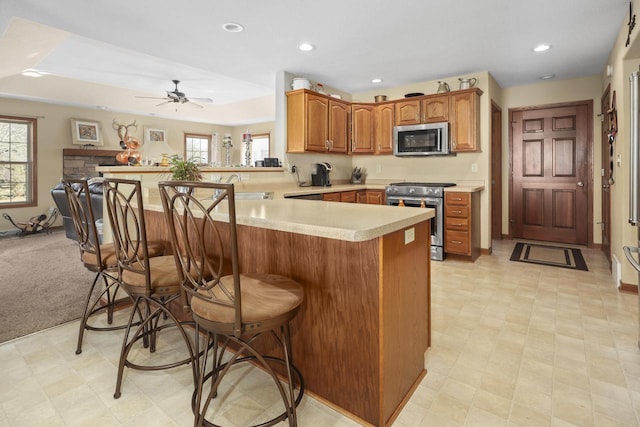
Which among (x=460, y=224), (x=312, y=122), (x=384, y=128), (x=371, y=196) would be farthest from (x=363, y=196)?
(x=460, y=224)

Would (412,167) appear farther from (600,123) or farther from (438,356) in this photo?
(438,356)

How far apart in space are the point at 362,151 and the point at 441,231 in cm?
178

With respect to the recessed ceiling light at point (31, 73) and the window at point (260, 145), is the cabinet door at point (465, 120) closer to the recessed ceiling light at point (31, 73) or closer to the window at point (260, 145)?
the window at point (260, 145)

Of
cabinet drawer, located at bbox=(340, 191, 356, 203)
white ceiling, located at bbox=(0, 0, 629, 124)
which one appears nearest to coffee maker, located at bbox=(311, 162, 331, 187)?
cabinet drawer, located at bbox=(340, 191, 356, 203)

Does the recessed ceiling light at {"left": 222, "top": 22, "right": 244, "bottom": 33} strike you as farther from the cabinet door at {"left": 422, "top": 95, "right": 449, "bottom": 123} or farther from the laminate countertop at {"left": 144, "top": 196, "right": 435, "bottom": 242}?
the cabinet door at {"left": 422, "top": 95, "right": 449, "bottom": 123}

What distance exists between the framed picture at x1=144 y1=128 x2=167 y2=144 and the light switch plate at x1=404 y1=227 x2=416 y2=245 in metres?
7.86

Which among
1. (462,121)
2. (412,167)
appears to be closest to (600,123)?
(462,121)

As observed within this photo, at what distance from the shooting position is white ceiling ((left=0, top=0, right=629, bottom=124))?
2.90 m

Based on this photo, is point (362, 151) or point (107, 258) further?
point (362, 151)

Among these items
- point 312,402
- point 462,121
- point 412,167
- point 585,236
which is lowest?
point 312,402

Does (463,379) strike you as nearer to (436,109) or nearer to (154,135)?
(436,109)

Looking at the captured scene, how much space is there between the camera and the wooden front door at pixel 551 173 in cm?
500

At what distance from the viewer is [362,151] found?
5.42 meters

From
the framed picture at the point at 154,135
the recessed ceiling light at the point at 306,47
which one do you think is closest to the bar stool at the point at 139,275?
the recessed ceiling light at the point at 306,47
